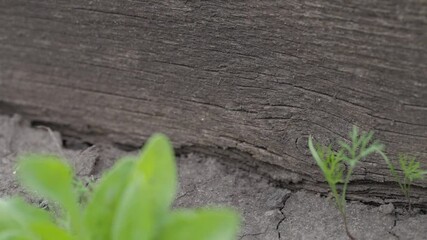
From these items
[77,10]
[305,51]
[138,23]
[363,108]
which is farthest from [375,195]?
[77,10]

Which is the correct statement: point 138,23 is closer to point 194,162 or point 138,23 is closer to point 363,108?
point 194,162

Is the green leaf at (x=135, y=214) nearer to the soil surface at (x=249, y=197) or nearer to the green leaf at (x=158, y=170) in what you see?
the green leaf at (x=158, y=170)

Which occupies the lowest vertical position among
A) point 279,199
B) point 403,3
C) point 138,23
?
point 279,199

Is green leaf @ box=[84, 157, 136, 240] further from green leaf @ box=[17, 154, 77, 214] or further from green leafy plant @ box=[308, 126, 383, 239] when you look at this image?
green leafy plant @ box=[308, 126, 383, 239]

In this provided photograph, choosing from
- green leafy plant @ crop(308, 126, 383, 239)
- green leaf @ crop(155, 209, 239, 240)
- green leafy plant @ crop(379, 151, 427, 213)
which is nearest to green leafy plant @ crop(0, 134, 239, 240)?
green leaf @ crop(155, 209, 239, 240)

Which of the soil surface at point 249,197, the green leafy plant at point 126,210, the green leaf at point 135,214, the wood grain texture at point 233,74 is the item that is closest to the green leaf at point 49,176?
the green leafy plant at point 126,210
